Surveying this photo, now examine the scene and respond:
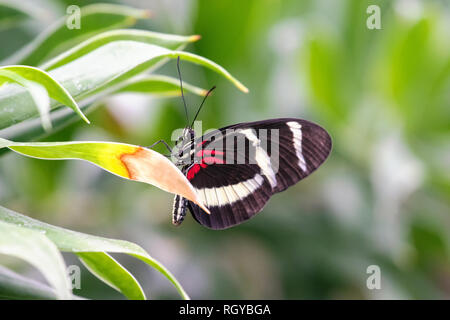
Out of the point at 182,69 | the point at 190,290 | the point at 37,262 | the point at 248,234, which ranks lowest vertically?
the point at 190,290

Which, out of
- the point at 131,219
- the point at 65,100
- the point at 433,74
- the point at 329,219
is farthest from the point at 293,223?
the point at 65,100

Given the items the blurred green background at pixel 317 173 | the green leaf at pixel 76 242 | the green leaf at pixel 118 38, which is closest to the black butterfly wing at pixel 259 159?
the green leaf at pixel 118 38

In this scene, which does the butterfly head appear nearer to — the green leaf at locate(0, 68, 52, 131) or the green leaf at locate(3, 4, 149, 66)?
the green leaf at locate(3, 4, 149, 66)

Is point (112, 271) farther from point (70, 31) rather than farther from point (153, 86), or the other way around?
point (70, 31)

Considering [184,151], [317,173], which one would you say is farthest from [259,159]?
[317,173]

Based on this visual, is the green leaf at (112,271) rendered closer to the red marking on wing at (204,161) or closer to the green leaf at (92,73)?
the green leaf at (92,73)

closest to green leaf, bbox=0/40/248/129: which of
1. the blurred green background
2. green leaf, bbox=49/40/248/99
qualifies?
green leaf, bbox=49/40/248/99
